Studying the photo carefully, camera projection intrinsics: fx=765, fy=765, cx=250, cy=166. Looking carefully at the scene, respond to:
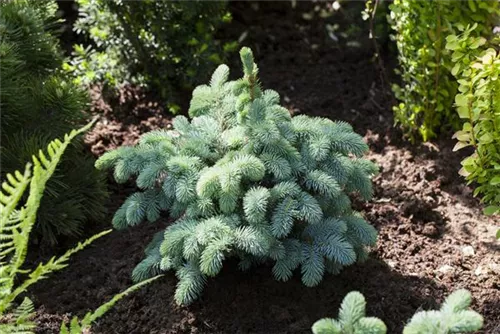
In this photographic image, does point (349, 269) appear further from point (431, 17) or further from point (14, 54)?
point (14, 54)

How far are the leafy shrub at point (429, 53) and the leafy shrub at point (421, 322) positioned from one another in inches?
69.2

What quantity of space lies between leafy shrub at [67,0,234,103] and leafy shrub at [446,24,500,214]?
161cm

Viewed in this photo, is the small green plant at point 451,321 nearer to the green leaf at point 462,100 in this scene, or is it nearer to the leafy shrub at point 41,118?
the green leaf at point 462,100


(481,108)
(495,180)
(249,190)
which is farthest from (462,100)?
(249,190)

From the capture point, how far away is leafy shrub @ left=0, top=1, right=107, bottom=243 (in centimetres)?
338

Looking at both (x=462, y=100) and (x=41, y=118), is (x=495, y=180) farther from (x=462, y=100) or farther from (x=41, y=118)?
(x=41, y=118)

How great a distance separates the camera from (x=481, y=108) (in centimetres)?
301

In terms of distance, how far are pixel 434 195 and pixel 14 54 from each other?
211 centimetres

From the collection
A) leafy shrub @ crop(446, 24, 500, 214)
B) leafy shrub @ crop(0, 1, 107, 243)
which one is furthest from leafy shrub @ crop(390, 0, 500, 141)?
leafy shrub @ crop(0, 1, 107, 243)

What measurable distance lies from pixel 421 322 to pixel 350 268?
1124mm

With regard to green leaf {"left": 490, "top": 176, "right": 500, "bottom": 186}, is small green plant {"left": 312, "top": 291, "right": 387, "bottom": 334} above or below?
below

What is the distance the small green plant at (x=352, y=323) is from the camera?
86.0 inches

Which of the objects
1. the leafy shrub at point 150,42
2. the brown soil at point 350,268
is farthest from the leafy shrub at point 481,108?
the leafy shrub at point 150,42

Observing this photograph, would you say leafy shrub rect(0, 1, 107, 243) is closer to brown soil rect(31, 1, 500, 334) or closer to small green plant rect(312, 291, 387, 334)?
brown soil rect(31, 1, 500, 334)
